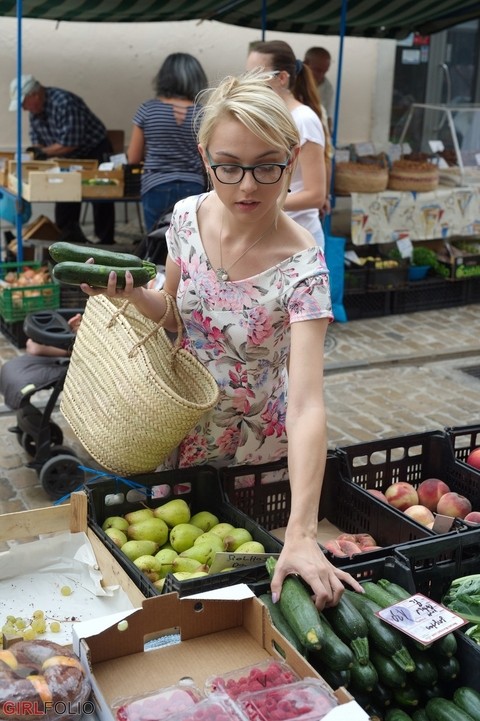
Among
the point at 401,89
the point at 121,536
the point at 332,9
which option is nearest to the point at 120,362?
the point at 121,536

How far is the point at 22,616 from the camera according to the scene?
2469 millimetres

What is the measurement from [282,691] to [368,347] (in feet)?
20.3

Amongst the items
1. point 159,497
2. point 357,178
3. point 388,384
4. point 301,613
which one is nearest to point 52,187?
point 357,178

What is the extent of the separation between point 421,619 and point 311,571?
0.30 metres

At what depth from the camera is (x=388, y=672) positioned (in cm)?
214

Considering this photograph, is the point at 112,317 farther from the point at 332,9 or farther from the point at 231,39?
the point at 231,39

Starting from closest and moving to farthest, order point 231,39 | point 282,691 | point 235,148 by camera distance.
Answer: point 282,691 → point 235,148 → point 231,39

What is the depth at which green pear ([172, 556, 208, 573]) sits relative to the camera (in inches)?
108

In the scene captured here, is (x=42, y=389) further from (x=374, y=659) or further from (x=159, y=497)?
(x=374, y=659)

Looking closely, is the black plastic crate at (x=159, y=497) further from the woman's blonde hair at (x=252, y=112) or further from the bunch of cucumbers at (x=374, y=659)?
the woman's blonde hair at (x=252, y=112)

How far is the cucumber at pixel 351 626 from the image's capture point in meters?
2.13

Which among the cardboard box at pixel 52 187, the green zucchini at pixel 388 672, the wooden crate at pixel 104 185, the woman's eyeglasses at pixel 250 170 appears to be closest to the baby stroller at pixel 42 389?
the woman's eyeglasses at pixel 250 170

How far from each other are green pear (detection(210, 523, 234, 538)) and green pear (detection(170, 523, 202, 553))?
0.06 meters

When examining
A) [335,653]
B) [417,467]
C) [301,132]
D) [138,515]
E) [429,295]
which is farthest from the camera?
[429,295]
